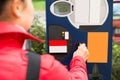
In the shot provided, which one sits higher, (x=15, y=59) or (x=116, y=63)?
(x=15, y=59)

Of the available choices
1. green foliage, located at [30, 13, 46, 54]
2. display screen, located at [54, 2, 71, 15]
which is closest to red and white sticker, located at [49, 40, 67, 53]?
display screen, located at [54, 2, 71, 15]

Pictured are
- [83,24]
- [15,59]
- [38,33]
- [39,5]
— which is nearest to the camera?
[15,59]

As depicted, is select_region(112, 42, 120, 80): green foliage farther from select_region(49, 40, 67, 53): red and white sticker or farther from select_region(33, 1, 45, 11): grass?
select_region(49, 40, 67, 53): red and white sticker

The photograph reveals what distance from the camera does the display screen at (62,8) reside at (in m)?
2.55

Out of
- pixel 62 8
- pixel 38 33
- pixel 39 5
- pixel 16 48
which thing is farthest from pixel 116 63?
pixel 16 48

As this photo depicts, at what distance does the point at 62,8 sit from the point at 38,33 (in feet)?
3.63

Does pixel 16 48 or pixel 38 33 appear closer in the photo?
Answer: pixel 16 48

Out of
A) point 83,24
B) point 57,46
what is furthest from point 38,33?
point 83,24

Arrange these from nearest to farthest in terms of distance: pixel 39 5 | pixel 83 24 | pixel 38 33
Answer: pixel 83 24 < pixel 39 5 < pixel 38 33

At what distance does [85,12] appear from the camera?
2.54 metres

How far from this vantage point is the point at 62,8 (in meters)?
2.56

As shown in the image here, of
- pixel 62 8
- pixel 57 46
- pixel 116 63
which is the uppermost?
pixel 62 8

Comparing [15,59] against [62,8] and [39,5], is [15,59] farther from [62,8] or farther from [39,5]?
[39,5]

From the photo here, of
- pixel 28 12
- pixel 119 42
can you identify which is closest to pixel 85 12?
pixel 119 42
